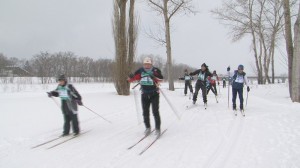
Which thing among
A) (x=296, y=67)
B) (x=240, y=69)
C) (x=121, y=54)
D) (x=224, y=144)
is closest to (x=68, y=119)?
(x=224, y=144)

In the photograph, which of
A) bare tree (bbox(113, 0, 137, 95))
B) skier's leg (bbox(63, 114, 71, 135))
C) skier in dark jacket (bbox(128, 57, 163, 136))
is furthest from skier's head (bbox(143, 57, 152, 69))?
bare tree (bbox(113, 0, 137, 95))

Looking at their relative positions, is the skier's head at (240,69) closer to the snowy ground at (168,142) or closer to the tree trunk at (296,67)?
the snowy ground at (168,142)

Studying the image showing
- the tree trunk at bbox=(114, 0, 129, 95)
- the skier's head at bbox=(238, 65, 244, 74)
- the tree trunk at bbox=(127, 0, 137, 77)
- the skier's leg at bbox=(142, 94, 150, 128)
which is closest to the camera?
the skier's leg at bbox=(142, 94, 150, 128)

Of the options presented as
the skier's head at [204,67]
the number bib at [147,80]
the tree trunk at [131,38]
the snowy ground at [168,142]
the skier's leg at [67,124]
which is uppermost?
the tree trunk at [131,38]

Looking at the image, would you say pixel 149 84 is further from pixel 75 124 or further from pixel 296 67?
pixel 296 67

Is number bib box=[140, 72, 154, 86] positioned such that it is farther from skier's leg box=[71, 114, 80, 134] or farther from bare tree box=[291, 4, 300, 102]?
bare tree box=[291, 4, 300, 102]

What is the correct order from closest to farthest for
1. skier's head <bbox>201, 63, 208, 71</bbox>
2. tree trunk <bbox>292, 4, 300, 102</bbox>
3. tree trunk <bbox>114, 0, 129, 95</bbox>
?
skier's head <bbox>201, 63, 208, 71</bbox> → tree trunk <bbox>292, 4, 300, 102</bbox> → tree trunk <bbox>114, 0, 129, 95</bbox>

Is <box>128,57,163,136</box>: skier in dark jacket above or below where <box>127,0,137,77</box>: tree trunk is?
below

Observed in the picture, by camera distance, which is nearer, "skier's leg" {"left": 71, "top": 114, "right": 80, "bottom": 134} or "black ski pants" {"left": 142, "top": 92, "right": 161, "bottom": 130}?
"black ski pants" {"left": 142, "top": 92, "right": 161, "bottom": 130}

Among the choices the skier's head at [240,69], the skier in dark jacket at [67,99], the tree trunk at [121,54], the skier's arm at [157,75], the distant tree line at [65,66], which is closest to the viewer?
the skier's arm at [157,75]

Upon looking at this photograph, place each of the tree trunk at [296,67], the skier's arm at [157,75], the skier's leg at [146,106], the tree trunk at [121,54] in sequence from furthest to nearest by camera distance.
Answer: the tree trunk at [121,54] < the tree trunk at [296,67] < the skier's leg at [146,106] < the skier's arm at [157,75]

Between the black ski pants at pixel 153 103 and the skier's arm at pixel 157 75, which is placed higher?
the skier's arm at pixel 157 75

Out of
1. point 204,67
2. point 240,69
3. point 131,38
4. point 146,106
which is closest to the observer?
point 146,106

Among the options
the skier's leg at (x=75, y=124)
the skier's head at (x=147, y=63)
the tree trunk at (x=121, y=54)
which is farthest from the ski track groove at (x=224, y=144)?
the tree trunk at (x=121, y=54)
